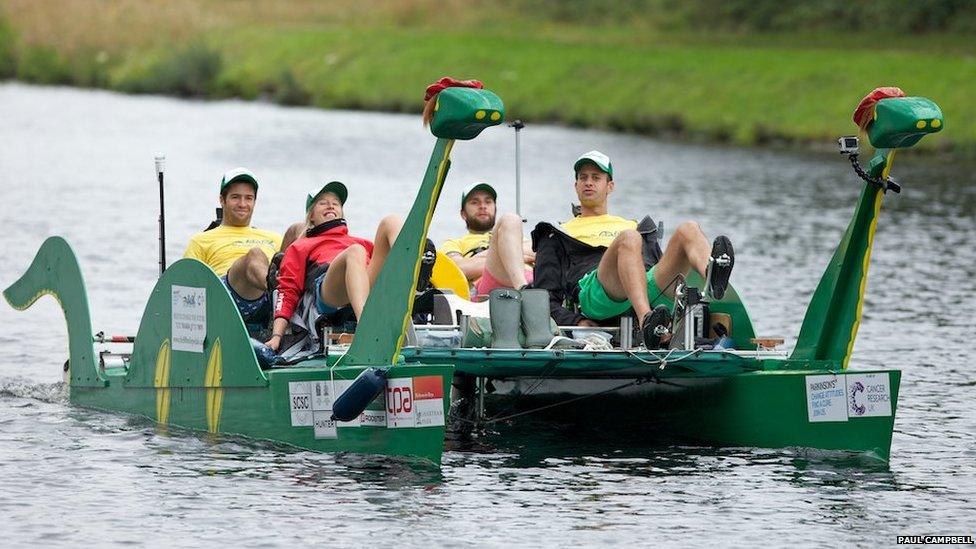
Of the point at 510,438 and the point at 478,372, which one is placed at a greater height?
the point at 478,372

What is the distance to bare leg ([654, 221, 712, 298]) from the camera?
45.2 feet

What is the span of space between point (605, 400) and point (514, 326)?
1533 millimetres

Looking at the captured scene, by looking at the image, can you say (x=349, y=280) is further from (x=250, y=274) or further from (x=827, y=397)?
(x=827, y=397)

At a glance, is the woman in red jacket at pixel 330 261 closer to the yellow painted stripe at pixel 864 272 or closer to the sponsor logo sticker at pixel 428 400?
the sponsor logo sticker at pixel 428 400

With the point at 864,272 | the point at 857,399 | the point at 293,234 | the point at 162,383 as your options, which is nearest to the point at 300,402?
the point at 162,383

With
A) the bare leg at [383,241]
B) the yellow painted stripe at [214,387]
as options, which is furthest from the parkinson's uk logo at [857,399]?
the yellow painted stripe at [214,387]

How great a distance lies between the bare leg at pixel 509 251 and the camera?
47.3 feet

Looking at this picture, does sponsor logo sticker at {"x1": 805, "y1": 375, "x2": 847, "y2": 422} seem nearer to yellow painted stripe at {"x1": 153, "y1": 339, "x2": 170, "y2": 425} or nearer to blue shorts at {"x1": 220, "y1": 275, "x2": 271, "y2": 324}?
blue shorts at {"x1": 220, "y1": 275, "x2": 271, "y2": 324}

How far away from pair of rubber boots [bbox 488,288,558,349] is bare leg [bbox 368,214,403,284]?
29.7 inches

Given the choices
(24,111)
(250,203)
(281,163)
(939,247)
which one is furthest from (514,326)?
(24,111)

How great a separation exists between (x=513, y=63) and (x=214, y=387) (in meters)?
45.8

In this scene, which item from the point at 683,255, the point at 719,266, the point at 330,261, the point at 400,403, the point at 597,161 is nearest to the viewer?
the point at 400,403

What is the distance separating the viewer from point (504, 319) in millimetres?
13305

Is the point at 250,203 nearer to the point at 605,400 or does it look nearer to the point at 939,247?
the point at 605,400
